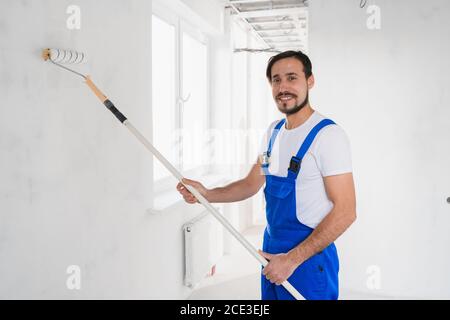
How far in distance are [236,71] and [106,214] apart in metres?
2.55

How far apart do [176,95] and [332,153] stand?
1.63 meters

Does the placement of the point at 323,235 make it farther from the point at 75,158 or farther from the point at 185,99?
the point at 185,99

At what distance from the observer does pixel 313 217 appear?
1.49 m

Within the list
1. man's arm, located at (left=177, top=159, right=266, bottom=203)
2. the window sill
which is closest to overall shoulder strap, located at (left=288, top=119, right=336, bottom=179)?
man's arm, located at (left=177, top=159, right=266, bottom=203)

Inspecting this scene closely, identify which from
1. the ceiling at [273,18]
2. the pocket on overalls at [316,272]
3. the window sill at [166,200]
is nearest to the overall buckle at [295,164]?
the pocket on overalls at [316,272]

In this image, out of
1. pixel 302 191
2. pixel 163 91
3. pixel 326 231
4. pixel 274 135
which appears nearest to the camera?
pixel 326 231

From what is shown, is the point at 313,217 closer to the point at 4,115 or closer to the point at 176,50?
the point at 4,115

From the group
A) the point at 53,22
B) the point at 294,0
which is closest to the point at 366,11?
the point at 294,0

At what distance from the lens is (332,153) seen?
1.42m

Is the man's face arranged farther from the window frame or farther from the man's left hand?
the window frame

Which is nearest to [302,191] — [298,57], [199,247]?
[298,57]

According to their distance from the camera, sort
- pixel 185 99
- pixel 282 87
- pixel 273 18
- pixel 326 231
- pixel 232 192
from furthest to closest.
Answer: pixel 273 18, pixel 185 99, pixel 232 192, pixel 282 87, pixel 326 231

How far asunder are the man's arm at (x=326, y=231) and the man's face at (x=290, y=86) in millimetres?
340

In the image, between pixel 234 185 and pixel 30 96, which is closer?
pixel 30 96
